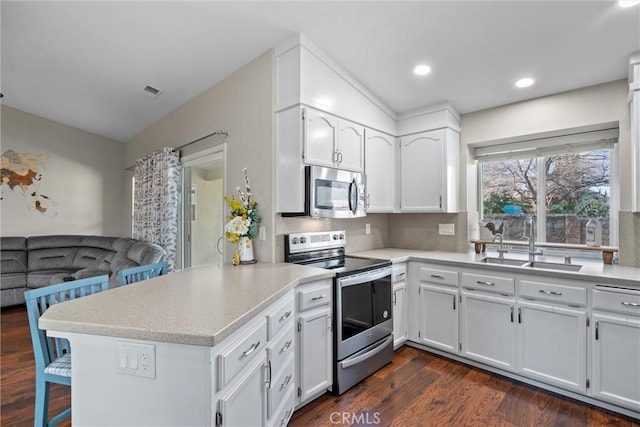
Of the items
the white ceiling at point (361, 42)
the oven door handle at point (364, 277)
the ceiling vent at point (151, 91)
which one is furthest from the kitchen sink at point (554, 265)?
the ceiling vent at point (151, 91)

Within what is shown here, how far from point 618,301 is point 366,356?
1700 mm

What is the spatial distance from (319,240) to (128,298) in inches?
61.6

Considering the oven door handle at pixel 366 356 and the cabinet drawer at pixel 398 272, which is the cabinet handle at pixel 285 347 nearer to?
the oven door handle at pixel 366 356

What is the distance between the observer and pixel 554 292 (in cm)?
222

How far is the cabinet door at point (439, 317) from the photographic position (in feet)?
8.94

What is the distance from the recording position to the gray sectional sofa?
422cm

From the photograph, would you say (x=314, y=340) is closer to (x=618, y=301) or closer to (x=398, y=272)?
(x=398, y=272)

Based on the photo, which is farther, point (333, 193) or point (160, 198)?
point (160, 198)

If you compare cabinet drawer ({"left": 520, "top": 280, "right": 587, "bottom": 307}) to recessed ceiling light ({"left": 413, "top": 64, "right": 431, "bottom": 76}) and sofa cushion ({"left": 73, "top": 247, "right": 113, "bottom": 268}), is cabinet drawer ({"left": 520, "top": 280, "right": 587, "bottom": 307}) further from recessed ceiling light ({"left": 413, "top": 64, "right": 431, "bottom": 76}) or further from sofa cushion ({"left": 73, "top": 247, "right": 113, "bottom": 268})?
sofa cushion ({"left": 73, "top": 247, "right": 113, "bottom": 268})

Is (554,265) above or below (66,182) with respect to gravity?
below

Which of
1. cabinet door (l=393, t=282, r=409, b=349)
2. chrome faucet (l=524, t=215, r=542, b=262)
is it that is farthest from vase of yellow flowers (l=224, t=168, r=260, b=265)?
chrome faucet (l=524, t=215, r=542, b=262)

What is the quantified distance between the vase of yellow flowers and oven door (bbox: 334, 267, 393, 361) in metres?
0.82

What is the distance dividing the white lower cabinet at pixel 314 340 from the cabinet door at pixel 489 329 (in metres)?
1.26

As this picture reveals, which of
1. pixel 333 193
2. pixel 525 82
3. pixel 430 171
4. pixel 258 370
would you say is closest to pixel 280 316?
pixel 258 370
